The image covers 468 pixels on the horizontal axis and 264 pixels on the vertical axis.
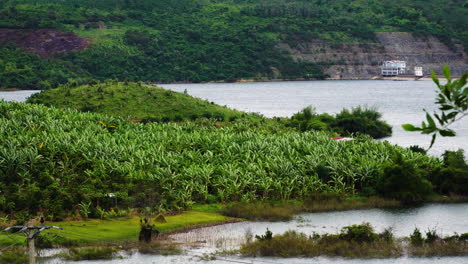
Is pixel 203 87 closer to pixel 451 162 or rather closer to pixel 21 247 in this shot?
pixel 451 162

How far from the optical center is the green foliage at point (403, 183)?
50.1m

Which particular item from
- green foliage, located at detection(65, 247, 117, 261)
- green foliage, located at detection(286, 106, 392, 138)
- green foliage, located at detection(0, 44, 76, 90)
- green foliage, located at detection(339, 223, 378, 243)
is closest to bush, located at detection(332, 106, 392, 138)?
green foliage, located at detection(286, 106, 392, 138)

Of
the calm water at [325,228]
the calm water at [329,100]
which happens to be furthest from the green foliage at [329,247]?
the calm water at [329,100]

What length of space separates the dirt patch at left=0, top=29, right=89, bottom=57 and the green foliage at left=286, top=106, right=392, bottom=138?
110691 millimetres

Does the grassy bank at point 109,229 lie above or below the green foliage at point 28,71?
below

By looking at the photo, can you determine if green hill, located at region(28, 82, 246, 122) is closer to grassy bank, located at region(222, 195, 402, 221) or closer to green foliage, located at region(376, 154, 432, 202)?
green foliage, located at region(376, 154, 432, 202)

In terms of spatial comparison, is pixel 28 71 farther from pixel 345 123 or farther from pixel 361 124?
pixel 361 124

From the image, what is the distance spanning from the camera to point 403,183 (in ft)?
165

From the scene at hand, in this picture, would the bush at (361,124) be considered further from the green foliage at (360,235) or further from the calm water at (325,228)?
the green foliage at (360,235)

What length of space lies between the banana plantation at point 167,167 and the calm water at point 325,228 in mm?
4577

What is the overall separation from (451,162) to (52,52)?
148148 millimetres

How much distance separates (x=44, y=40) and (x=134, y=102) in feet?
342

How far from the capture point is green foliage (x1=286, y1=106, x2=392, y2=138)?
85062mm

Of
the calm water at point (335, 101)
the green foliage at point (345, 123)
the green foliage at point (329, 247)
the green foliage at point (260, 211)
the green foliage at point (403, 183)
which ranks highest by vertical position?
the calm water at point (335, 101)
